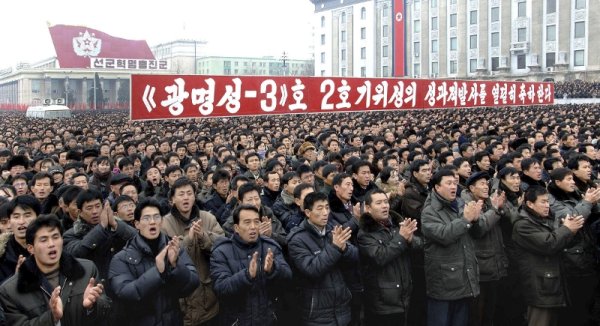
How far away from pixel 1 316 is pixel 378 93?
1451 centimetres

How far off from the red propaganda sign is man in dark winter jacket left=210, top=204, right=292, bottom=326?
289 inches

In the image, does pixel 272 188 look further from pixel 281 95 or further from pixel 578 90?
pixel 578 90

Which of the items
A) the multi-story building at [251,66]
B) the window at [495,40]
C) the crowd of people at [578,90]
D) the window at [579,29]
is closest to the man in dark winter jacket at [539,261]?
the crowd of people at [578,90]

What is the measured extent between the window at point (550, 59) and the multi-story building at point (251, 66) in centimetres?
5313

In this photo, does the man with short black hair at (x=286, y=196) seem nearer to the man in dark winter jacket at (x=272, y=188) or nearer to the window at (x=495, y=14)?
the man in dark winter jacket at (x=272, y=188)

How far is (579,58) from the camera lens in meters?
44.5

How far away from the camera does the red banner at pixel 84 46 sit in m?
59.2

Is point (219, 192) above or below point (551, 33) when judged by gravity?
below

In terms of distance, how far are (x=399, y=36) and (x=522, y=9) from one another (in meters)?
10.7

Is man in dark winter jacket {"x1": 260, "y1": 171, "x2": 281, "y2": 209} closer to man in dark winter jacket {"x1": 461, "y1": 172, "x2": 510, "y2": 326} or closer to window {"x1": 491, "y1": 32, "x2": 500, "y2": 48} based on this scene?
man in dark winter jacket {"x1": 461, "y1": 172, "x2": 510, "y2": 326}

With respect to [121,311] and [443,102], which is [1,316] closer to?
[121,311]

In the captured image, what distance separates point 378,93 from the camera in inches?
656

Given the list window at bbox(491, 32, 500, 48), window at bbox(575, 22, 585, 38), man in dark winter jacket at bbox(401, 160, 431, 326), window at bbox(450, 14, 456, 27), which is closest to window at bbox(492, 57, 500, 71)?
window at bbox(491, 32, 500, 48)

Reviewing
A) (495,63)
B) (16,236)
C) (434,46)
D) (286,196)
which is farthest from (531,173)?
(434,46)
